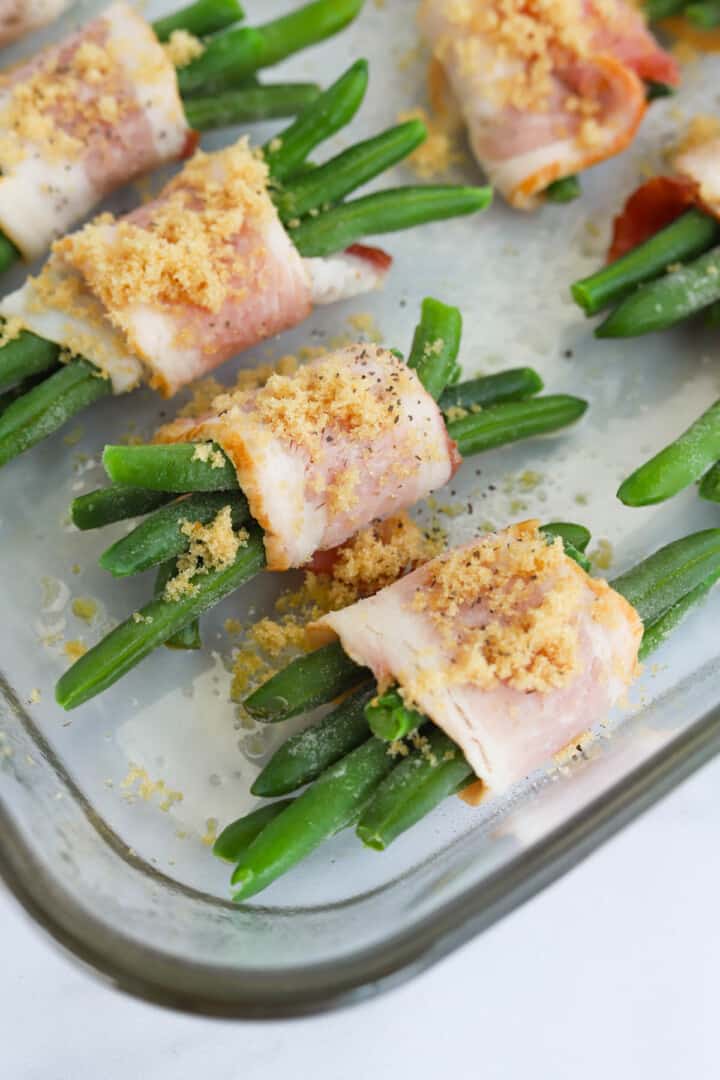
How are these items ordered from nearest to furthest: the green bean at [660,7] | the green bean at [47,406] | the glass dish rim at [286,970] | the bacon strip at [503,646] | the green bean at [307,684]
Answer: the glass dish rim at [286,970] → the bacon strip at [503,646] → the green bean at [307,684] → the green bean at [47,406] → the green bean at [660,7]

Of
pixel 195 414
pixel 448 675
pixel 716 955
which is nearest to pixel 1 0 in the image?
pixel 195 414

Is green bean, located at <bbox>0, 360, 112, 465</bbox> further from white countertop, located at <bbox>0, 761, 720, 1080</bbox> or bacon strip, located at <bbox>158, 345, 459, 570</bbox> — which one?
white countertop, located at <bbox>0, 761, 720, 1080</bbox>

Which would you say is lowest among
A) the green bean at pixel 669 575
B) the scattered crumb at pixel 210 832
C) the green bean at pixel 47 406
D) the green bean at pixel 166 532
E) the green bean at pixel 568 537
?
the green bean at pixel 669 575

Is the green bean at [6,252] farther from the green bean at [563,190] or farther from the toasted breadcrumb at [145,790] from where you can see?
the green bean at [563,190]

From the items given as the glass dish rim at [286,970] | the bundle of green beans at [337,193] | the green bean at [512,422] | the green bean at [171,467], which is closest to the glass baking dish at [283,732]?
the glass dish rim at [286,970]

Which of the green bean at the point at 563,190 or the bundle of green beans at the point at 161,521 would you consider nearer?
the bundle of green beans at the point at 161,521

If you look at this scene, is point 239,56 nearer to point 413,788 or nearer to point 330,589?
point 330,589
